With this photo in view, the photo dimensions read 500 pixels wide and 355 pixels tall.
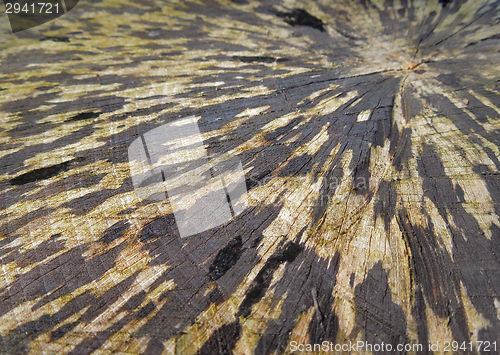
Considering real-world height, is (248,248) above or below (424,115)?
below

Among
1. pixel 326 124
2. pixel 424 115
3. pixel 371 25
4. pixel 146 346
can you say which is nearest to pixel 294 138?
pixel 326 124

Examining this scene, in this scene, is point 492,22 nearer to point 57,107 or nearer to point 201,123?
point 201,123

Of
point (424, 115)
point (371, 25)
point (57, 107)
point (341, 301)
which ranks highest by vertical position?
point (371, 25)

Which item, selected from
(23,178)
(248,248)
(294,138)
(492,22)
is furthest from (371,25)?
(23,178)

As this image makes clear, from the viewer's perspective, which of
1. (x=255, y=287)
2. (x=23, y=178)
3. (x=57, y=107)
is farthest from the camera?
(x=57, y=107)

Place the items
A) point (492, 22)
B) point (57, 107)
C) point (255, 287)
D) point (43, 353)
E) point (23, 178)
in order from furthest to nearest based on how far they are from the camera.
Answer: point (492, 22)
point (57, 107)
point (23, 178)
point (255, 287)
point (43, 353)

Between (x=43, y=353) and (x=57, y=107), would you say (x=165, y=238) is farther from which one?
(x=57, y=107)

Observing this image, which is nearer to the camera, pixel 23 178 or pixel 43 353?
pixel 43 353
